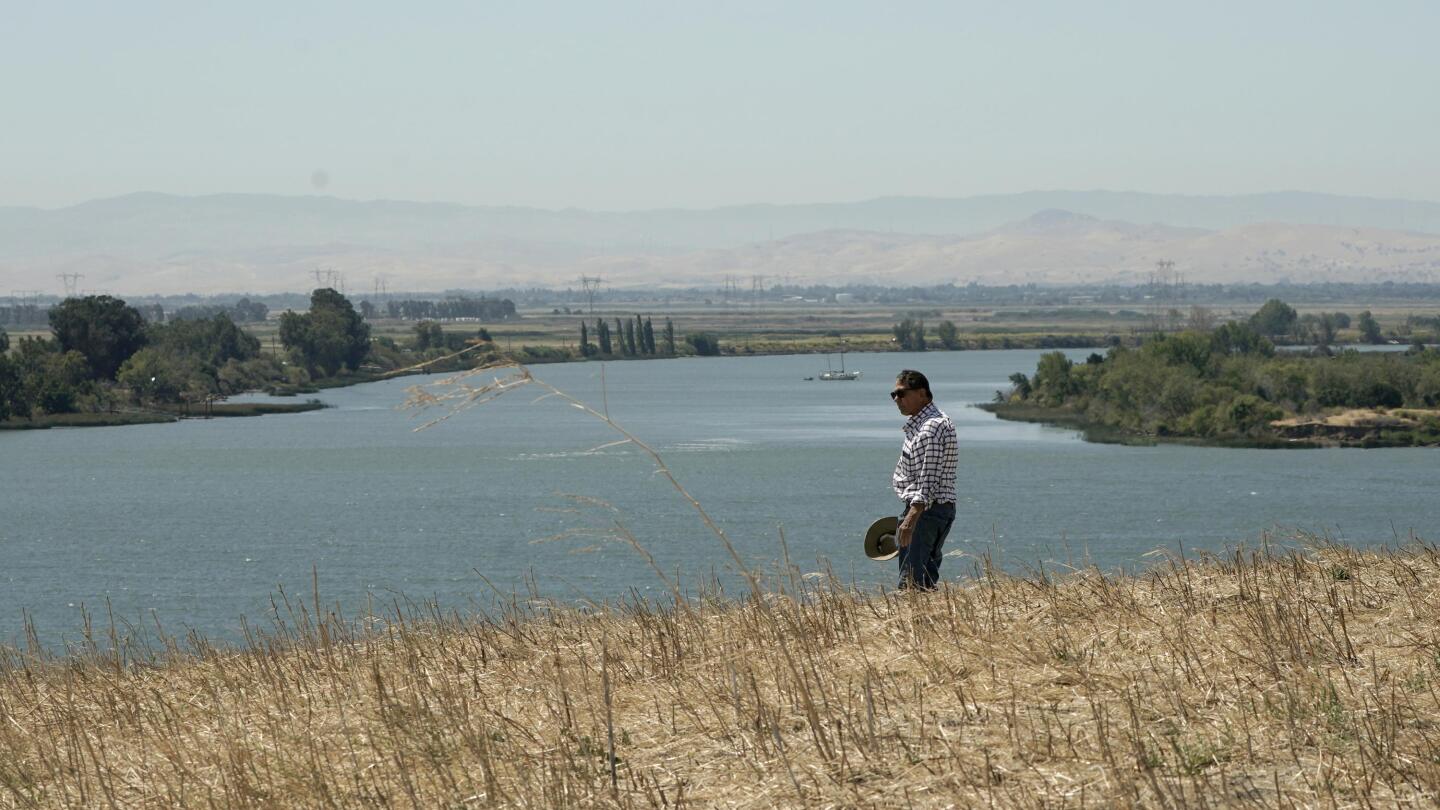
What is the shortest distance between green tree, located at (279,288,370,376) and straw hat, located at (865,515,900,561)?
174343mm

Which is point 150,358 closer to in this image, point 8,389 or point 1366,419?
point 8,389

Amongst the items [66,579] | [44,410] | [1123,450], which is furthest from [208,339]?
[66,579]

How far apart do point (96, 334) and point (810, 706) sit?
156699 millimetres

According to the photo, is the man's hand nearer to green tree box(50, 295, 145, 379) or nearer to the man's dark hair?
the man's dark hair

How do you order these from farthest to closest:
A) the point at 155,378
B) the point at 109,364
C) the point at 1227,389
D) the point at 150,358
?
the point at 109,364, the point at 150,358, the point at 155,378, the point at 1227,389

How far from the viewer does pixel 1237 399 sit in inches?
4382

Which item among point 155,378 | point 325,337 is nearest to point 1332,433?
point 155,378

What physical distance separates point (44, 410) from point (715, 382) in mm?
67157

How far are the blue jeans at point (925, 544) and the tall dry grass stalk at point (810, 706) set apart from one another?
284mm

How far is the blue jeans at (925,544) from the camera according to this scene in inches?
386

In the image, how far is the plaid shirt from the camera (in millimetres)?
9672

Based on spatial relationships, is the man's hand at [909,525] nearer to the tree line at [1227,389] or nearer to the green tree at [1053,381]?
the tree line at [1227,389]

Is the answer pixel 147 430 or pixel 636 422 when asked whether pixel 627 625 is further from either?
pixel 147 430

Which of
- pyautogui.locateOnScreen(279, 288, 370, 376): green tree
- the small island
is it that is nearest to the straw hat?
the small island
